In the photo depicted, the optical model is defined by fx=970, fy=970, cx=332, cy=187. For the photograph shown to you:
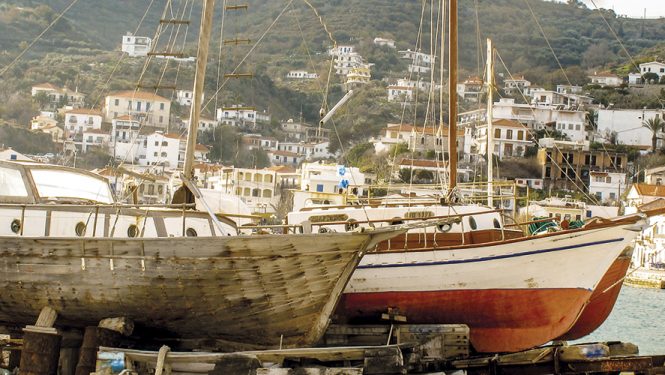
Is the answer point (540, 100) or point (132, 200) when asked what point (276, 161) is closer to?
point (540, 100)

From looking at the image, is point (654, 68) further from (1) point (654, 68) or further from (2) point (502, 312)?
(2) point (502, 312)

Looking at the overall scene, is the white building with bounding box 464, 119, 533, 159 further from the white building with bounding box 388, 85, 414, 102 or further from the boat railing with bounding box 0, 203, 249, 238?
the boat railing with bounding box 0, 203, 249, 238

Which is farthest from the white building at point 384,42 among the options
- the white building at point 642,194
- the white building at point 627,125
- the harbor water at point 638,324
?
the harbor water at point 638,324

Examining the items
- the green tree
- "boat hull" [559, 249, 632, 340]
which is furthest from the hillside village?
"boat hull" [559, 249, 632, 340]

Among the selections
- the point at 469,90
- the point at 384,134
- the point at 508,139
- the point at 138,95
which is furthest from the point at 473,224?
the point at 469,90

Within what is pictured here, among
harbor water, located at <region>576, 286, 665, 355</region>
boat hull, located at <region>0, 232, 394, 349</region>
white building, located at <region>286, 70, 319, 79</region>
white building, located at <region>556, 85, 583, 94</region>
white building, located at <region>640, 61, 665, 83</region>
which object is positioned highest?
white building, located at <region>640, 61, 665, 83</region>

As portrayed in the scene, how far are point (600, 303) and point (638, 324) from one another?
18335 mm

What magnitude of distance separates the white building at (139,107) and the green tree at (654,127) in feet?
194

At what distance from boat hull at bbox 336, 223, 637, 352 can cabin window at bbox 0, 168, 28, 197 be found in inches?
243

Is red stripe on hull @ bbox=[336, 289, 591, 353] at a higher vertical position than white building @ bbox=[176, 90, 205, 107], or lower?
lower

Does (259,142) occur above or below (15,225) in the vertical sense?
below

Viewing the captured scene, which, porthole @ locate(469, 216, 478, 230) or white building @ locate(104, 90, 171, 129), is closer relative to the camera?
porthole @ locate(469, 216, 478, 230)

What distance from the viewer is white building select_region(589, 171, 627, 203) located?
302 ft

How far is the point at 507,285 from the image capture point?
1719 cm
